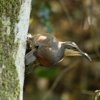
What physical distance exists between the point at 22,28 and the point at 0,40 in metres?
0.15

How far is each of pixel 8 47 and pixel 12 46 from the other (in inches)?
0.9

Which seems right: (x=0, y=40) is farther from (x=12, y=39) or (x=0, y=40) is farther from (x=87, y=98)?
(x=87, y=98)

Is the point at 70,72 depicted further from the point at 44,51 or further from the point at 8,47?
the point at 8,47

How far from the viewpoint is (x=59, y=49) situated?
7.29ft

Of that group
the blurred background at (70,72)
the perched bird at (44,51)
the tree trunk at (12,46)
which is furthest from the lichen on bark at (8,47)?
the blurred background at (70,72)

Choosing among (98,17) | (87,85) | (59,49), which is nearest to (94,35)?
(98,17)

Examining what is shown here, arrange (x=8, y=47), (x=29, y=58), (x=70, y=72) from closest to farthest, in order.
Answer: (x=8, y=47) < (x=29, y=58) < (x=70, y=72)

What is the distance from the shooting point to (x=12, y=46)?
79.7 inches

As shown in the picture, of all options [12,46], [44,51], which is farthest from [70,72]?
[12,46]

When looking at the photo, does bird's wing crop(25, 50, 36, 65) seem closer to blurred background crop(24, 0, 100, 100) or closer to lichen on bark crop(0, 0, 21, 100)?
lichen on bark crop(0, 0, 21, 100)

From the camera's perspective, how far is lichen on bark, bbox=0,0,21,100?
1.99 meters

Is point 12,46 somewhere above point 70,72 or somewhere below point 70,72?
above

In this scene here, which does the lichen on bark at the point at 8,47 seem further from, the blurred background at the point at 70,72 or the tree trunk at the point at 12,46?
the blurred background at the point at 70,72

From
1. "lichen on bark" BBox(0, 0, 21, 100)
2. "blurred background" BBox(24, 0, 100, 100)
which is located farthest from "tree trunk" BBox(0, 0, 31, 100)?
"blurred background" BBox(24, 0, 100, 100)
